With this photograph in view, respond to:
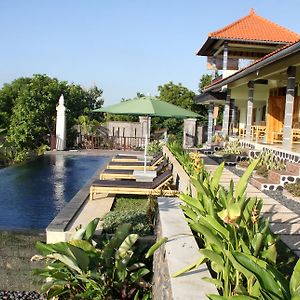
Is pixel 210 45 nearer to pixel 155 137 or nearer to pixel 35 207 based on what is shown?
pixel 155 137

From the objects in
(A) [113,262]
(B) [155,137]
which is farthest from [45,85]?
(A) [113,262]

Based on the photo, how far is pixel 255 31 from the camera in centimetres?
2045

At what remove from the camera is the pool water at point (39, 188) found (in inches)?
289

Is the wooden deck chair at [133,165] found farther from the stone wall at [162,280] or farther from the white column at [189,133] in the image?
the white column at [189,133]

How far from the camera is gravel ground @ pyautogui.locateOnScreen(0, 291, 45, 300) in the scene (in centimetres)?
563

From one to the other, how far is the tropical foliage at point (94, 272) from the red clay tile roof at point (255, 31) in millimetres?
16374

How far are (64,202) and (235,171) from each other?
4639mm

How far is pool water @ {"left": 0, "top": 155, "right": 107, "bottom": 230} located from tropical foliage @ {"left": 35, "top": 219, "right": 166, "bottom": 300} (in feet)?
7.32

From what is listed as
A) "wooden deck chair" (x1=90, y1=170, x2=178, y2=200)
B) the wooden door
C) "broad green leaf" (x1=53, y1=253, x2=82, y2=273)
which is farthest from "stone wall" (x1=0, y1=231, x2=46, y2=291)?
the wooden door

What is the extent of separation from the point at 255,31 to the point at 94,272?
18887 millimetres

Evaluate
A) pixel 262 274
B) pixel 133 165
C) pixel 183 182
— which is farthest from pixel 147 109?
pixel 262 274

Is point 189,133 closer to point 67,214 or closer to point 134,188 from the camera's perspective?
point 134,188

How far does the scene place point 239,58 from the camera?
20.8 m

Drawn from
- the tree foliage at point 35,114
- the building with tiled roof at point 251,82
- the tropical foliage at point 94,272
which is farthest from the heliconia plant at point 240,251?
the tree foliage at point 35,114
